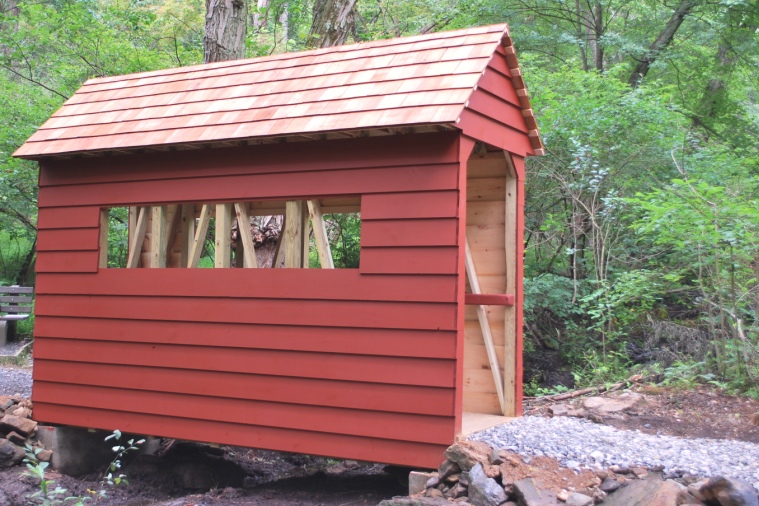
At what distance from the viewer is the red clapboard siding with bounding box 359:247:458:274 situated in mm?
4867

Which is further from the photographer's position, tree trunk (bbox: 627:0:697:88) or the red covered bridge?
tree trunk (bbox: 627:0:697:88)

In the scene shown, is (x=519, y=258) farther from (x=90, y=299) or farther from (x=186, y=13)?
(x=186, y=13)

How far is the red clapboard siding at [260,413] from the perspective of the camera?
4.93 m

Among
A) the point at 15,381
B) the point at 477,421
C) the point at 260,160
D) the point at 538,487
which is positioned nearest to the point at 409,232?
the point at 260,160

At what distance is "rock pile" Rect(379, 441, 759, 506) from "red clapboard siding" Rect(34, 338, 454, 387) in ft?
1.89

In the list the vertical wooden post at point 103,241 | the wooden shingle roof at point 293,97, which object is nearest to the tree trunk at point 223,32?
the wooden shingle roof at point 293,97

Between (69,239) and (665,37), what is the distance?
11.9 metres

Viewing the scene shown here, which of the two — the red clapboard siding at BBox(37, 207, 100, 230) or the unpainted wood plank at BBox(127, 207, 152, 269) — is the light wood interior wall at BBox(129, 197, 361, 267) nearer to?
the unpainted wood plank at BBox(127, 207, 152, 269)

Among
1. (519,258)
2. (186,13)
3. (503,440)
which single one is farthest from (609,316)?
(186,13)

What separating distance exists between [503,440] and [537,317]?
6376 millimetres

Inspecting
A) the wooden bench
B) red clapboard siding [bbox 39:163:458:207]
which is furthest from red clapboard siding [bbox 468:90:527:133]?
the wooden bench

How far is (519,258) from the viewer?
5.98 m

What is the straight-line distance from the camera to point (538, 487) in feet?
13.4

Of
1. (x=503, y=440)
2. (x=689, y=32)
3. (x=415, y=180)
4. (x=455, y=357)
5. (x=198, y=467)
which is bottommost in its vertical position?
(x=198, y=467)
